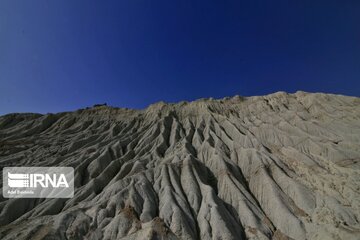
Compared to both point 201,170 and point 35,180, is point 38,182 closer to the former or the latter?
point 35,180

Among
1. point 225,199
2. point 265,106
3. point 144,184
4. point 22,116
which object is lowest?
point 225,199

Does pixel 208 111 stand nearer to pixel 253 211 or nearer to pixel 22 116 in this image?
pixel 253 211

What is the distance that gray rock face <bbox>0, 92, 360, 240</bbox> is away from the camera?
1110 inches

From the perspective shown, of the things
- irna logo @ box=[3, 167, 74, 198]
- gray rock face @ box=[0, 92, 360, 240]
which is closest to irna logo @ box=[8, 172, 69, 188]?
irna logo @ box=[3, 167, 74, 198]

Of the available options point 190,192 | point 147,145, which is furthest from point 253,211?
point 147,145

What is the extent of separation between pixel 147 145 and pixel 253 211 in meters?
23.1

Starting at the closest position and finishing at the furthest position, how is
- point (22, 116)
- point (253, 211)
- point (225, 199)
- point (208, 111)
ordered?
point (253, 211)
point (225, 199)
point (208, 111)
point (22, 116)

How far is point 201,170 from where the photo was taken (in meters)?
39.8

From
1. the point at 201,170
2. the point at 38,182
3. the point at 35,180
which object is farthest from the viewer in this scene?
the point at 201,170

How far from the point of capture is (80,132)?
190ft

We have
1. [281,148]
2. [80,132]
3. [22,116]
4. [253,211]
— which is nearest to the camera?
[253,211]

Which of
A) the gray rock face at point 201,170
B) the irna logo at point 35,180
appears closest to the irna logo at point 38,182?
the irna logo at point 35,180

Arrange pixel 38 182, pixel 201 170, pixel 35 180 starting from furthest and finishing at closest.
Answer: pixel 201 170 → pixel 35 180 → pixel 38 182

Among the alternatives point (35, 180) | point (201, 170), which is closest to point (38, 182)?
point (35, 180)
